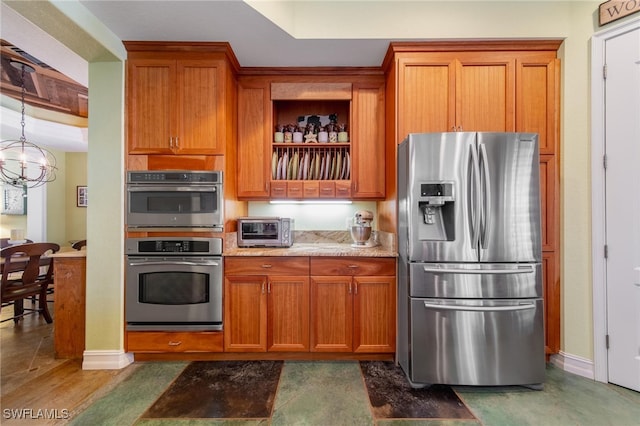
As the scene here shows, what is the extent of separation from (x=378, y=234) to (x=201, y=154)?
1864 mm

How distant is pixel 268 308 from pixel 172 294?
801mm

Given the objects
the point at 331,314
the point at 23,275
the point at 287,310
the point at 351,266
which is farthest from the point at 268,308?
the point at 23,275

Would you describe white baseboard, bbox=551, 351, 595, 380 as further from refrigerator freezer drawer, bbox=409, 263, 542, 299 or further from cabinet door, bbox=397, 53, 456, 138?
cabinet door, bbox=397, 53, 456, 138

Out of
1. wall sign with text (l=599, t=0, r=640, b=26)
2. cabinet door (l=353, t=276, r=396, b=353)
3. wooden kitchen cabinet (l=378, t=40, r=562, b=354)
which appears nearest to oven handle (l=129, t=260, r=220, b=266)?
cabinet door (l=353, t=276, r=396, b=353)

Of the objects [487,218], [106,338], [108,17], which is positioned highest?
[108,17]

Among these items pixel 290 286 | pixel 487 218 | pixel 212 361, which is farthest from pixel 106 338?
pixel 487 218

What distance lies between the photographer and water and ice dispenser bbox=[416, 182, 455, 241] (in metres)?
1.99

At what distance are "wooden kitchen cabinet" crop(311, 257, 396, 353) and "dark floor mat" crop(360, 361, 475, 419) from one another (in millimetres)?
230

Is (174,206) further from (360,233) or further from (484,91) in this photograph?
(484,91)

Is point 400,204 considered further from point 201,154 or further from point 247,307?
point 201,154

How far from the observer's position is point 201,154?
7.82 feet

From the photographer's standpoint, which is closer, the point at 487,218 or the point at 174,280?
the point at 487,218

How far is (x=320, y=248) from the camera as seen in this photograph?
102 inches

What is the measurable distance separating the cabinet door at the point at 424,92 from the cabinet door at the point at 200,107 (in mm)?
1537
